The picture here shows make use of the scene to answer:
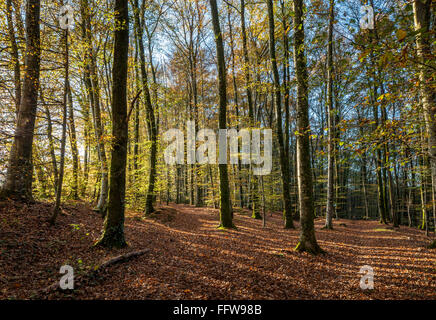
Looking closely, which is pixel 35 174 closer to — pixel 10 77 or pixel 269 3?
pixel 10 77

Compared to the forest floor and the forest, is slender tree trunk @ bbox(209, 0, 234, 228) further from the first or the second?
the forest floor

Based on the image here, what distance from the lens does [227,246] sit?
7027 mm

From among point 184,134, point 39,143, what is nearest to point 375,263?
point 39,143

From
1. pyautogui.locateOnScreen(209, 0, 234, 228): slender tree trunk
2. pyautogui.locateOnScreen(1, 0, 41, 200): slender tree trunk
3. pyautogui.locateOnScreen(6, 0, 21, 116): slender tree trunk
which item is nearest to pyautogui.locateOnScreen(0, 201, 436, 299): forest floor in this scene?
pyautogui.locateOnScreen(1, 0, 41, 200): slender tree trunk

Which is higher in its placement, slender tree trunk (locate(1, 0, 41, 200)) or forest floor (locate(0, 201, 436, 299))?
slender tree trunk (locate(1, 0, 41, 200))

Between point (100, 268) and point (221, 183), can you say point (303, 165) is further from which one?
point (100, 268)

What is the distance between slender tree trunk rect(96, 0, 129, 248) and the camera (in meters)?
5.77

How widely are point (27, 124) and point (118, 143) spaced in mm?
3775

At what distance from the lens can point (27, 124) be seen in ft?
22.1

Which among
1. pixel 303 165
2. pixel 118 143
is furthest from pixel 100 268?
pixel 303 165

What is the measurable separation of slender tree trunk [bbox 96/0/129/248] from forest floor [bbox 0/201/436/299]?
552 mm

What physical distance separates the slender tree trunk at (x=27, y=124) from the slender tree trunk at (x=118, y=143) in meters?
2.75

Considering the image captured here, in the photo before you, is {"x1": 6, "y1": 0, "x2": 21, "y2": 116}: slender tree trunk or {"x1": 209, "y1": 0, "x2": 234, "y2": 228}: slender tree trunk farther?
{"x1": 209, "y1": 0, "x2": 234, "y2": 228}: slender tree trunk
